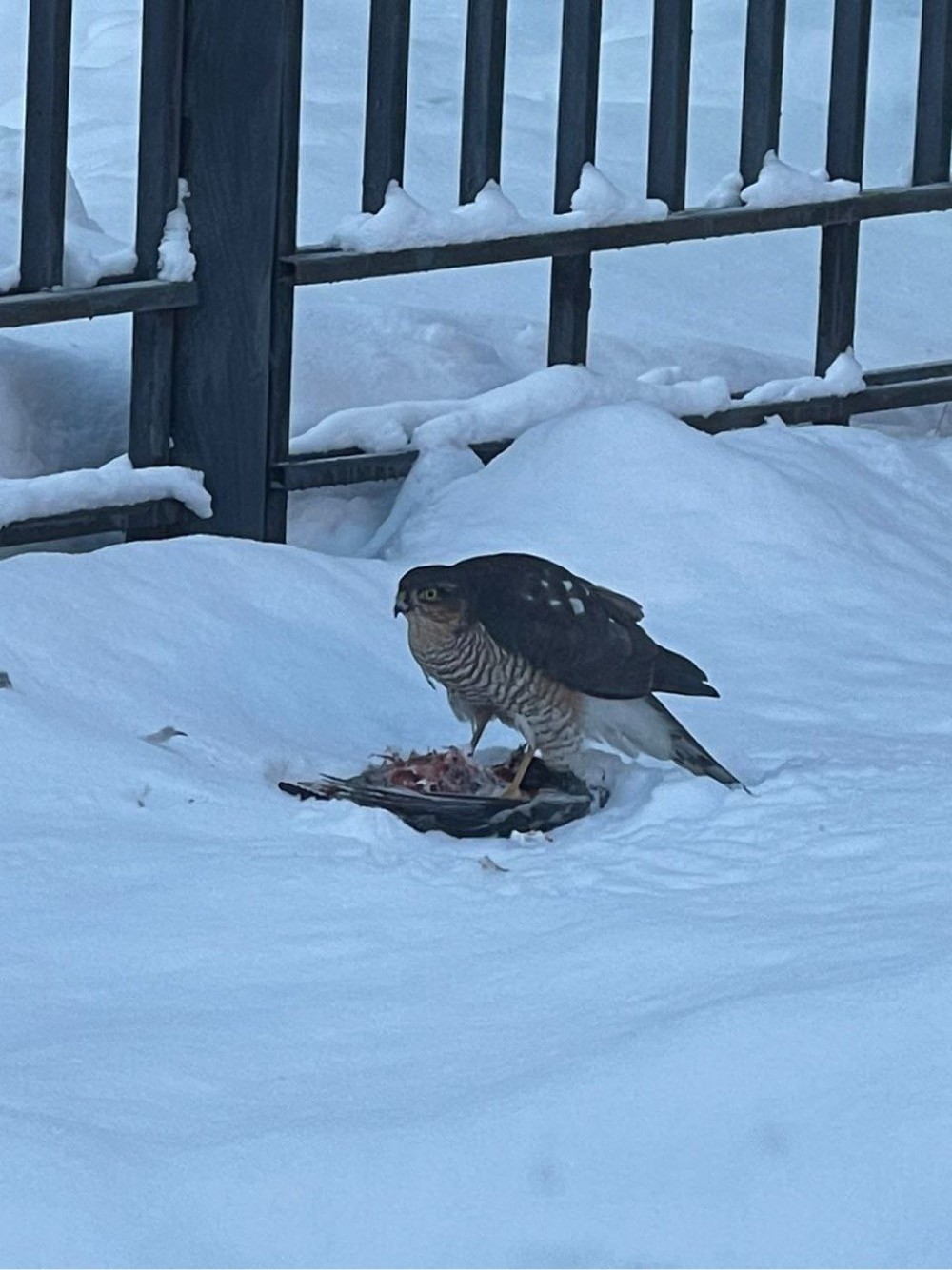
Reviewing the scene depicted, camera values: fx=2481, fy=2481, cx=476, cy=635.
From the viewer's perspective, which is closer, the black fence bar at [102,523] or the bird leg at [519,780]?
the bird leg at [519,780]

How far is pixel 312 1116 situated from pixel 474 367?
3793mm

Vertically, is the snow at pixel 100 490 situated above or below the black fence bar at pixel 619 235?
below

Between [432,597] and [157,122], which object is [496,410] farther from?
[432,597]

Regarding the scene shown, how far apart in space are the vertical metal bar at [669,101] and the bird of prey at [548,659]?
2.16 metres

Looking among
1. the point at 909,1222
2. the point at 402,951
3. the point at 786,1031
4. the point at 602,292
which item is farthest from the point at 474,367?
the point at 909,1222

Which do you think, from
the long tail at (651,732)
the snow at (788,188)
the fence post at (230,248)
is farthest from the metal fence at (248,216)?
the long tail at (651,732)

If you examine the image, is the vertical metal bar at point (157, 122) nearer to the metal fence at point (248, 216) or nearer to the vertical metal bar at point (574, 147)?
the metal fence at point (248, 216)

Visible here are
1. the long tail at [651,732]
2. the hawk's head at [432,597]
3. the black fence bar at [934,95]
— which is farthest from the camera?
the black fence bar at [934,95]

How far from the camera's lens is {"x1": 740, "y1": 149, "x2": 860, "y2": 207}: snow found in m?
6.24

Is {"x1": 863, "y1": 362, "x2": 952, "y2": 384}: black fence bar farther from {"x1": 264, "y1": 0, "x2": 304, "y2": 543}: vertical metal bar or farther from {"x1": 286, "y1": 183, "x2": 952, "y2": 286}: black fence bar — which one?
{"x1": 264, "y1": 0, "x2": 304, "y2": 543}: vertical metal bar

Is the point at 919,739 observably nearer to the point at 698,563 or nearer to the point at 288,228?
the point at 698,563

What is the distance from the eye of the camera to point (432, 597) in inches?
159

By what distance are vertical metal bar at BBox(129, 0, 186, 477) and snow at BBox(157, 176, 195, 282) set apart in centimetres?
2

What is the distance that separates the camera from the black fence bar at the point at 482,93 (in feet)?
18.5
